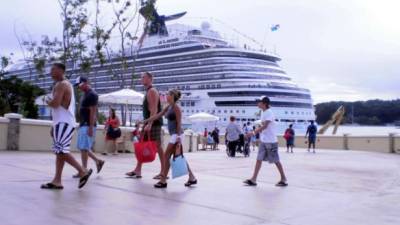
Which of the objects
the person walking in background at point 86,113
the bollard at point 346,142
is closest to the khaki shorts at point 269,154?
the person walking in background at point 86,113

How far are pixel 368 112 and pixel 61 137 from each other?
7406cm

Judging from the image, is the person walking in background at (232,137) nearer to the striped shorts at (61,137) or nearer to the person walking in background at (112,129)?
the person walking in background at (112,129)

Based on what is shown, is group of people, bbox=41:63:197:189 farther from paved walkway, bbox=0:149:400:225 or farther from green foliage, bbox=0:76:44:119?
green foliage, bbox=0:76:44:119

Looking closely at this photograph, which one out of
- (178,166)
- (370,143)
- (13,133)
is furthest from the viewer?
(370,143)

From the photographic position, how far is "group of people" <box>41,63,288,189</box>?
6.14 m

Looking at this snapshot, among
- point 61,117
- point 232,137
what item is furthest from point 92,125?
point 232,137

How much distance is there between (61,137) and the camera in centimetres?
611

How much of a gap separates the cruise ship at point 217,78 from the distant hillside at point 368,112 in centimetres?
2117

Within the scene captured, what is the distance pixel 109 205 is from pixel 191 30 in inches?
1996

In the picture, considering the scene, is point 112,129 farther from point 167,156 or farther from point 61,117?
point 61,117

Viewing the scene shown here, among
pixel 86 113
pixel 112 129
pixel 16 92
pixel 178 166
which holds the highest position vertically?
Result: pixel 16 92

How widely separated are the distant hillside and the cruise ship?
2117 cm

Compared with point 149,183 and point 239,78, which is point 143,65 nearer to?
point 239,78

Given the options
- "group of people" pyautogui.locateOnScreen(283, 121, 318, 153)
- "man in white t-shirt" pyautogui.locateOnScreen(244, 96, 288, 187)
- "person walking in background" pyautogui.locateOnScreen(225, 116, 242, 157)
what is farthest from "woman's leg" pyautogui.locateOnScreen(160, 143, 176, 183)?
"group of people" pyautogui.locateOnScreen(283, 121, 318, 153)
